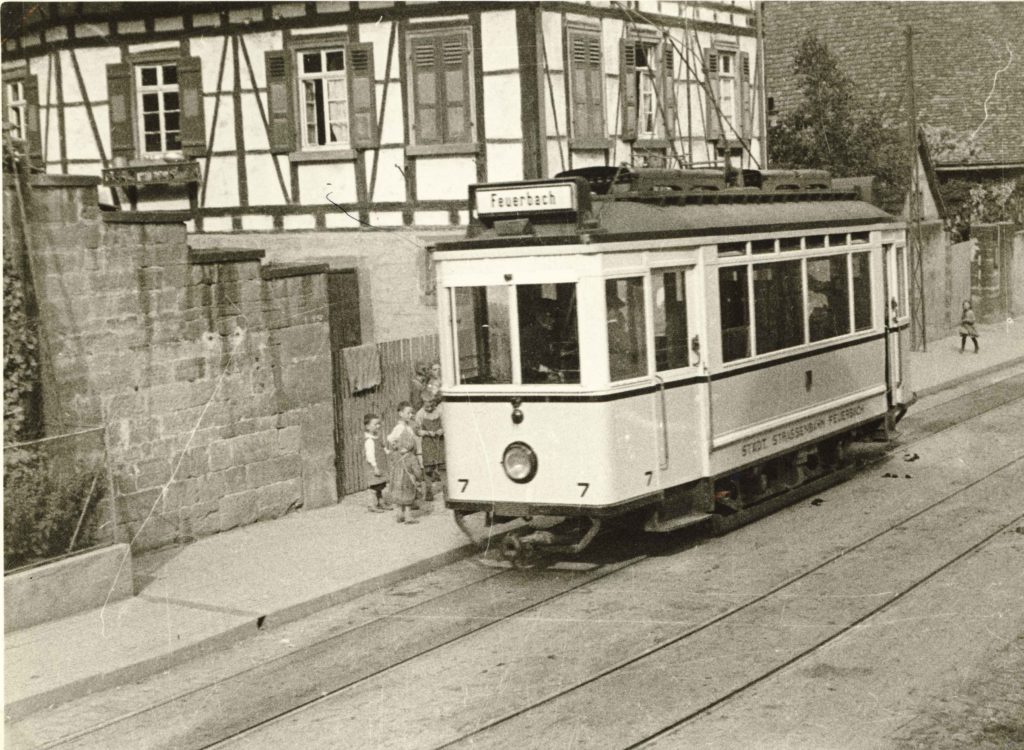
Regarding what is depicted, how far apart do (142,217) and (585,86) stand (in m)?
8.53

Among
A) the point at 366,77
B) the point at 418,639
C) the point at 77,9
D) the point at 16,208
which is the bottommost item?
the point at 418,639

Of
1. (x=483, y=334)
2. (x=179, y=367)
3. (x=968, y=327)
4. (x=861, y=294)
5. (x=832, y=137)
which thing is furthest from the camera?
(x=832, y=137)

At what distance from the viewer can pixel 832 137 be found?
96.4ft

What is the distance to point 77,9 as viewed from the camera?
68.3ft

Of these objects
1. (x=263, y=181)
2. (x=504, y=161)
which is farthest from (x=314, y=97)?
(x=504, y=161)

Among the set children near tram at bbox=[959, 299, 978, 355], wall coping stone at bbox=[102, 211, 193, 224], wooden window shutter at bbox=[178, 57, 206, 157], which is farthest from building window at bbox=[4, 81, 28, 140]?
children near tram at bbox=[959, 299, 978, 355]

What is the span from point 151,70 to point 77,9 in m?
1.48

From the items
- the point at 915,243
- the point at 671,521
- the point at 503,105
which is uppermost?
the point at 503,105

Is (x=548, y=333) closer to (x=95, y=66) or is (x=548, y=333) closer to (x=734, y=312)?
(x=734, y=312)

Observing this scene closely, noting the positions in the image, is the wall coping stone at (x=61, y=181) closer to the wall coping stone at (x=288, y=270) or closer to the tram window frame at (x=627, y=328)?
the wall coping stone at (x=288, y=270)

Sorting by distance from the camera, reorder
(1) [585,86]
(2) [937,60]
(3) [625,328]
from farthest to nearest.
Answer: (2) [937,60] → (1) [585,86] → (3) [625,328]

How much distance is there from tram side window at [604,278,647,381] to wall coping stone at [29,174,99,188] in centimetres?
486

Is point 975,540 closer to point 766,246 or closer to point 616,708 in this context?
point 766,246

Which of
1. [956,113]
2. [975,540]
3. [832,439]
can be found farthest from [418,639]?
[956,113]
